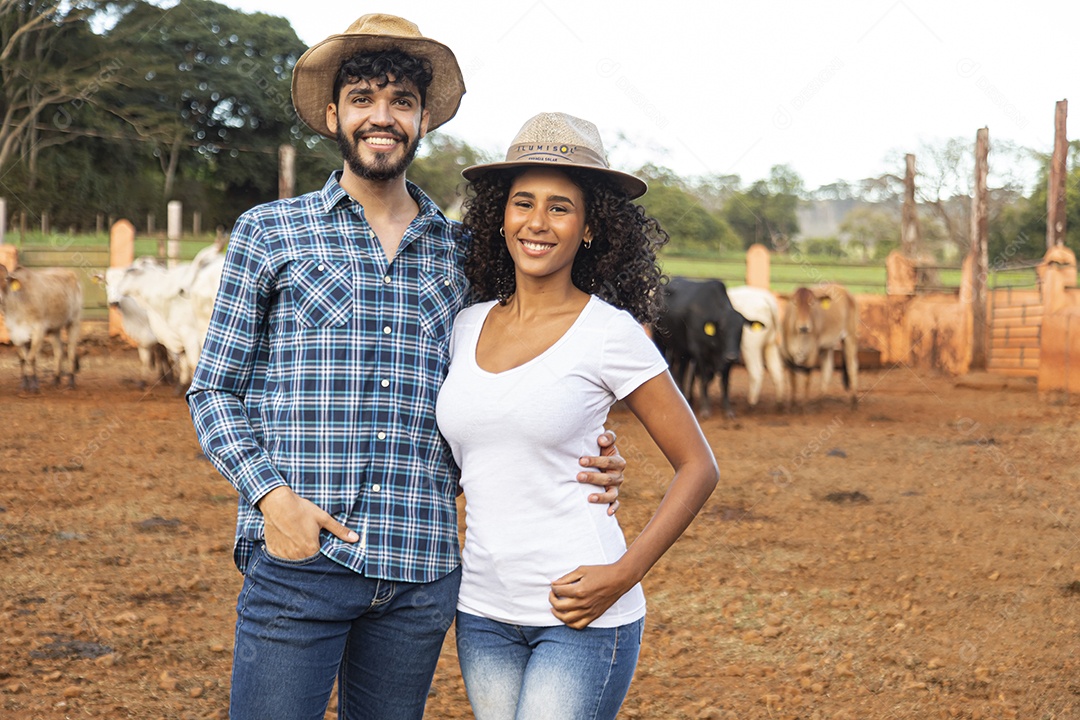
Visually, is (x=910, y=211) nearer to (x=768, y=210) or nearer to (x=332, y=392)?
(x=332, y=392)

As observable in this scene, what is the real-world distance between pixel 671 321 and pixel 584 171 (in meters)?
9.99

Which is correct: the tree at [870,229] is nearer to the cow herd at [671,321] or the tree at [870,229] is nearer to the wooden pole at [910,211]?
the wooden pole at [910,211]

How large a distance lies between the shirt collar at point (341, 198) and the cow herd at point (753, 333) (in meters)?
9.36

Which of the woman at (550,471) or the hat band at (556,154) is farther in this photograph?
the hat band at (556,154)

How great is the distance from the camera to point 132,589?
5195 millimetres

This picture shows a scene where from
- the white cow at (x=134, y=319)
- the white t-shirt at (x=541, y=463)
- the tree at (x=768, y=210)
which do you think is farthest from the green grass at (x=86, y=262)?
the tree at (x=768, y=210)

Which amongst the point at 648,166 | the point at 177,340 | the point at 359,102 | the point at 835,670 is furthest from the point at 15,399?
the point at 648,166

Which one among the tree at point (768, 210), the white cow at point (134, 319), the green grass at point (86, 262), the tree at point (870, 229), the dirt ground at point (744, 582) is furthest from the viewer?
the tree at point (870, 229)

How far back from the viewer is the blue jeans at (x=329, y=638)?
2.11 m

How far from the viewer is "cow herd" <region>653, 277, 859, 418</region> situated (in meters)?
12.0

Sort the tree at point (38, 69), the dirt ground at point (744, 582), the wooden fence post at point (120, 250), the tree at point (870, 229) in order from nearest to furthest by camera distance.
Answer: the dirt ground at point (744, 582), the wooden fence post at point (120, 250), the tree at point (38, 69), the tree at point (870, 229)

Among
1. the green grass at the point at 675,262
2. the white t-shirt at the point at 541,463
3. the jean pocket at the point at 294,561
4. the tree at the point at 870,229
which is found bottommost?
the jean pocket at the point at 294,561

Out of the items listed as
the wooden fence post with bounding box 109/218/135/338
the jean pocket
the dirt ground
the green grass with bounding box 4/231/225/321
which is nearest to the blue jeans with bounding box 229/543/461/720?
the jean pocket

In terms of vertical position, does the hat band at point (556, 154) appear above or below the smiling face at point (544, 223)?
above
